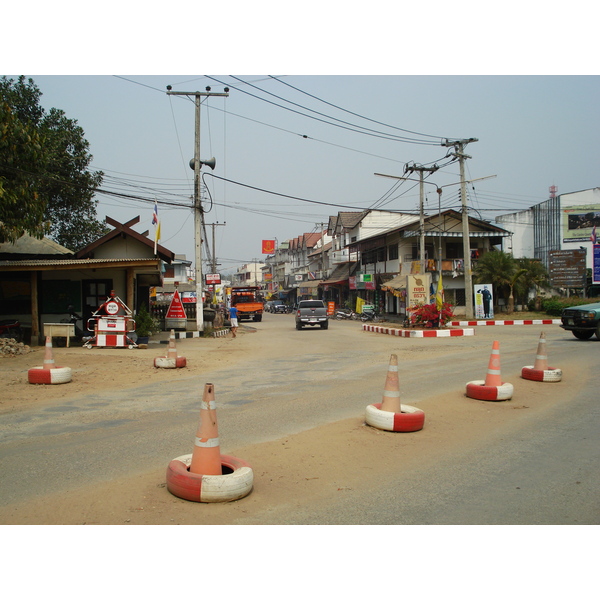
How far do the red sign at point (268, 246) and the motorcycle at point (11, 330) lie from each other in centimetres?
8168

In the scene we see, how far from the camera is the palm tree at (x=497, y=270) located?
33.4 meters

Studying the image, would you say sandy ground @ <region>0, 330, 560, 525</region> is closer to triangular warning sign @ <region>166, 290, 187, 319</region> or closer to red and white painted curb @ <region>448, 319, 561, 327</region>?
triangular warning sign @ <region>166, 290, 187, 319</region>

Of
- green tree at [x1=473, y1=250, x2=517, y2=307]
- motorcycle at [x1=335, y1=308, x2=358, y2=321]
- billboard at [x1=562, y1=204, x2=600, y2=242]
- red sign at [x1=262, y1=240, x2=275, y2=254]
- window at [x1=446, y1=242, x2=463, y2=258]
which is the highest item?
red sign at [x1=262, y1=240, x2=275, y2=254]

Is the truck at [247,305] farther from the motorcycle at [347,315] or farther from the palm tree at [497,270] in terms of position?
the palm tree at [497,270]

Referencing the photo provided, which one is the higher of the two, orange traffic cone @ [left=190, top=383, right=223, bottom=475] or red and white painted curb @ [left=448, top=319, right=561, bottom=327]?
orange traffic cone @ [left=190, top=383, right=223, bottom=475]

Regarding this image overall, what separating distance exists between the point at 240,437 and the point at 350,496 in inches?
88.8

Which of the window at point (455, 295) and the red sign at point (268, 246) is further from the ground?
the red sign at point (268, 246)

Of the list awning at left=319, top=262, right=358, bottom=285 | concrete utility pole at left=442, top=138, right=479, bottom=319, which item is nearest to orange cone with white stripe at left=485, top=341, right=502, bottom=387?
concrete utility pole at left=442, top=138, right=479, bottom=319

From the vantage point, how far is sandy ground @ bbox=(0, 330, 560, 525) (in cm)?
411

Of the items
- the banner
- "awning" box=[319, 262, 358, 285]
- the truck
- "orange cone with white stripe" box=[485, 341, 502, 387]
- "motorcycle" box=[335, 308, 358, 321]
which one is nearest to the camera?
"orange cone with white stripe" box=[485, 341, 502, 387]

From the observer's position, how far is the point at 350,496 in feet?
14.8

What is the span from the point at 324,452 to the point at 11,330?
607 inches

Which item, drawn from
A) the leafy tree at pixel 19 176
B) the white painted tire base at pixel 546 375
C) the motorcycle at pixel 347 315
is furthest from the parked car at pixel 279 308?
the white painted tire base at pixel 546 375

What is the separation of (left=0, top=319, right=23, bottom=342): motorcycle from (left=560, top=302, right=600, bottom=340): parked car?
18.5 meters
